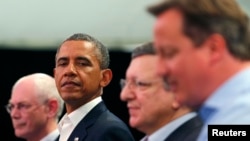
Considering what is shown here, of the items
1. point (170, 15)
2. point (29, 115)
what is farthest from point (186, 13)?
point (29, 115)

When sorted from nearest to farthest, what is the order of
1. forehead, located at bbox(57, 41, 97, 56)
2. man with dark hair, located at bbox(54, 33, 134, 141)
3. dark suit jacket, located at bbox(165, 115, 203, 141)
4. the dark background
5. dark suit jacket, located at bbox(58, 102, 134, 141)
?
1. dark suit jacket, located at bbox(165, 115, 203, 141)
2. dark suit jacket, located at bbox(58, 102, 134, 141)
3. man with dark hair, located at bbox(54, 33, 134, 141)
4. forehead, located at bbox(57, 41, 97, 56)
5. the dark background

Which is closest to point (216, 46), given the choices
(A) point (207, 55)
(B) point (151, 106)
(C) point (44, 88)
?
(A) point (207, 55)

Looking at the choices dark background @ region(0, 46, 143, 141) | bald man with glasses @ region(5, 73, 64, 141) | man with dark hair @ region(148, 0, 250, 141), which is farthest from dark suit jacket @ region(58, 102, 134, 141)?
dark background @ region(0, 46, 143, 141)

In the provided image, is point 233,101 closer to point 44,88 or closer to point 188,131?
point 188,131

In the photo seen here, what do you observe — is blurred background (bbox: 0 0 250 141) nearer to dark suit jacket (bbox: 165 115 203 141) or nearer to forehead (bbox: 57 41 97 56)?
forehead (bbox: 57 41 97 56)

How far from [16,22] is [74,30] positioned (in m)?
0.39

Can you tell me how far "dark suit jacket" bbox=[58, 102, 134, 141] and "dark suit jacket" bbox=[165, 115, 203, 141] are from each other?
50 centimetres

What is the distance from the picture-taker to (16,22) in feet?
13.3

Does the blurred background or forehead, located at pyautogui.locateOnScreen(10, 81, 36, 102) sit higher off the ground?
the blurred background

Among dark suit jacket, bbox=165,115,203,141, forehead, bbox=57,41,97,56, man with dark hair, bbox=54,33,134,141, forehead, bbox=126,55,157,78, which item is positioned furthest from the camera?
forehead, bbox=57,41,97,56

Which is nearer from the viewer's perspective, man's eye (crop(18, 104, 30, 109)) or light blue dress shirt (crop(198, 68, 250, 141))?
light blue dress shirt (crop(198, 68, 250, 141))

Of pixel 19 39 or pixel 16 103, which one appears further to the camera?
pixel 19 39

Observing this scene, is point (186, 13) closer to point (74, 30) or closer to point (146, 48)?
point (146, 48)

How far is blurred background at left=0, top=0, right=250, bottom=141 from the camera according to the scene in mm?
3903
